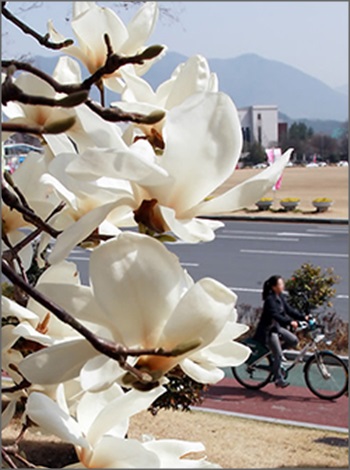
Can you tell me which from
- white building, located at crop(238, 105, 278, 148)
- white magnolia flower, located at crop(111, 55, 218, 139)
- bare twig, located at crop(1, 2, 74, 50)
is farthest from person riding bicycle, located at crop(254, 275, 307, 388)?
white magnolia flower, located at crop(111, 55, 218, 139)

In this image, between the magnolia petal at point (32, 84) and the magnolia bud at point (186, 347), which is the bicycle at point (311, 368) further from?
the magnolia bud at point (186, 347)

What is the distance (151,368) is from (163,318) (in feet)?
0.09

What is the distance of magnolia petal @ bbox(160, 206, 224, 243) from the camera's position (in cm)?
36

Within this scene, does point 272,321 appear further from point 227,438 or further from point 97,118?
point 97,118

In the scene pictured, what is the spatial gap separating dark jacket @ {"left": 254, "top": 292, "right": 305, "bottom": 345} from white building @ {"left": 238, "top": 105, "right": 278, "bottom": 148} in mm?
797

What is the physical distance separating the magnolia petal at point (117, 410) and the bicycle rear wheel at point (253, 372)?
11.5 ft

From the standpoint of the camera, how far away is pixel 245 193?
14.7 inches

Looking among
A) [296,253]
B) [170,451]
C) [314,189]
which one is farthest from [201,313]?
[314,189]

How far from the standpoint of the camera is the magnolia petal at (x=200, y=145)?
0.35 metres

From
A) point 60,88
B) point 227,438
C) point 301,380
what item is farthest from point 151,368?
point 301,380

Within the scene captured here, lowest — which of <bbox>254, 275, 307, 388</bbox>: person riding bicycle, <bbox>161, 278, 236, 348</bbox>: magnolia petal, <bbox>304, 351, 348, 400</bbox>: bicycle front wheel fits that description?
<bbox>304, 351, 348, 400</bbox>: bicycle front wheel

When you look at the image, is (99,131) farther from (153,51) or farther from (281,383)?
(281,383)

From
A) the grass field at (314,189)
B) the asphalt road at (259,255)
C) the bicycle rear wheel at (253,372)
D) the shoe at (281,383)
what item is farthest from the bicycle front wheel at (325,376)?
the grass field at (314,189)

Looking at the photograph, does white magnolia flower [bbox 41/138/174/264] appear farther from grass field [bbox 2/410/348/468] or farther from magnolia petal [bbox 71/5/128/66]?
grass field [bbox 2/410/348/468]
